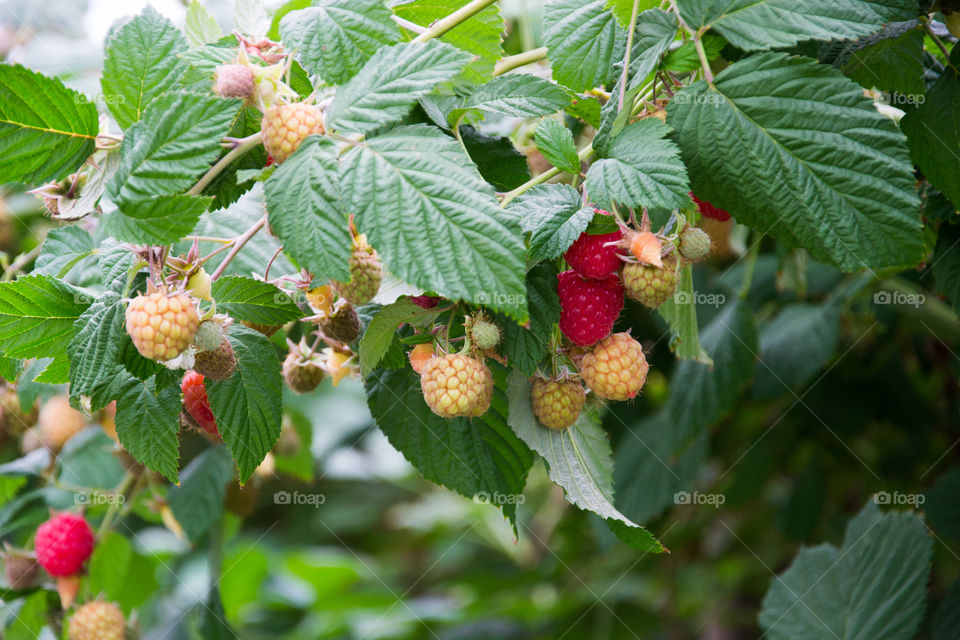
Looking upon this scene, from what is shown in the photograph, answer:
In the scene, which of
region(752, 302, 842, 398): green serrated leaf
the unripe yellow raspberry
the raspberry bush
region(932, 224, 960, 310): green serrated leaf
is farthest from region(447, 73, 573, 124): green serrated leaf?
the unripe yellow raspberry

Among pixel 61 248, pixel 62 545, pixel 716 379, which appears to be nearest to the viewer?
pixel 61 248

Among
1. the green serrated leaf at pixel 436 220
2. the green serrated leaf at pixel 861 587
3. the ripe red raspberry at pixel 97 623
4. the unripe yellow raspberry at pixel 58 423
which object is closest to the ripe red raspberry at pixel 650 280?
the green serrated leaf at pixel 436 220

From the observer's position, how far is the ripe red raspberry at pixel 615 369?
22.9 inches

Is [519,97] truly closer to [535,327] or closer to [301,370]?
[535,327]

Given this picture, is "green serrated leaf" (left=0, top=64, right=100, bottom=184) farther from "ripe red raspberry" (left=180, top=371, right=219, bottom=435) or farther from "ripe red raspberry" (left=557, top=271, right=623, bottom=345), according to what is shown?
"ripe red raspberry" (left=557, top=271, right=623, bottom=345)

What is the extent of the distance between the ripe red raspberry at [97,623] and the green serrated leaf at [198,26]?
0.73 m

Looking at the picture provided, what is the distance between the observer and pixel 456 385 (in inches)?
21.8

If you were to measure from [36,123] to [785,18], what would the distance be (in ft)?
1.74

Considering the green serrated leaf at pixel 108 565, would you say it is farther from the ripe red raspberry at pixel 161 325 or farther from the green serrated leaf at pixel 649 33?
the green serrated leaf at pixel 649 33

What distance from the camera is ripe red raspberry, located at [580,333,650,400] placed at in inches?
22.9

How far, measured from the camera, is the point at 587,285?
1.96 feet

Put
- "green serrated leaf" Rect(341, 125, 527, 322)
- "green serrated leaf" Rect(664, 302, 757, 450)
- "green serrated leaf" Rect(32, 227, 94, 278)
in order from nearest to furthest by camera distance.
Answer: "green serrated leaf" Rect(341, 125, 527, 322) < "green serrated leaf" Rect(32, 227, 94, 278) < "green serrated leaf" Rect(664, 302, 757, 450)

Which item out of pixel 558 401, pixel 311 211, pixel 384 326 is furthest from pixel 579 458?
pixel 311 211

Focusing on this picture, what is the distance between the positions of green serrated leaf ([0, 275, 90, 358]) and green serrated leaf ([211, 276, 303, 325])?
0.11m
